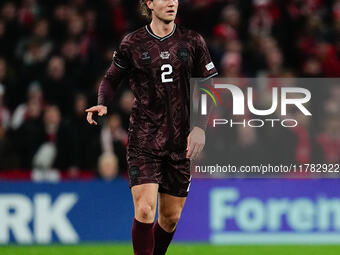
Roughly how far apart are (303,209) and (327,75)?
2.33 metres

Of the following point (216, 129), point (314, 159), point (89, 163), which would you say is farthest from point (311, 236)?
point (89, 163)

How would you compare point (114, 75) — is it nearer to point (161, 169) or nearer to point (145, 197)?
point (161, 169)

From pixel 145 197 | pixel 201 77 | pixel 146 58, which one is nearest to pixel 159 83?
pixel 146 58

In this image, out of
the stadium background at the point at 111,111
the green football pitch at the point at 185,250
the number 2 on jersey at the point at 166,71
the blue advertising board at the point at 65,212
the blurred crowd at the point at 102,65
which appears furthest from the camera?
the blurred crowd at the point at 102,65

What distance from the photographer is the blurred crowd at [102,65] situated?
9.51 m

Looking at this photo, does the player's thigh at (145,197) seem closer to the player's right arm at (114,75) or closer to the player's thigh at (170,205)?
the player's thigh at (170,205)

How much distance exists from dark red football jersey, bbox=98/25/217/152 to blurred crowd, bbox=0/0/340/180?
3139mm

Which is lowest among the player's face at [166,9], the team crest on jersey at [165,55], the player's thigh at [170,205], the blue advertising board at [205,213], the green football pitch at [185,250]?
the green football pitch at [185,250]

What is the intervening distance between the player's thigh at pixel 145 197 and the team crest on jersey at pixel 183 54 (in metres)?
0.91

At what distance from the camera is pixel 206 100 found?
19.9 ft

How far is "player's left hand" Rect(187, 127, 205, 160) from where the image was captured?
19.3 feet

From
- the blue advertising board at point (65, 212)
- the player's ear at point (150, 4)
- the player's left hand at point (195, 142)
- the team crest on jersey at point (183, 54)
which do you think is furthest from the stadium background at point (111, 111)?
the player's ear at point (150, 4)

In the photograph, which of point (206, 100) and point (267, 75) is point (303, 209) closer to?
point (267, 75)

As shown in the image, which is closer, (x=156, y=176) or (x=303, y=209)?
(x=156, y=176)
